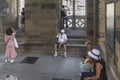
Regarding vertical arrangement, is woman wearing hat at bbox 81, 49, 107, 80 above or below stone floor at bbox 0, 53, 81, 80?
above

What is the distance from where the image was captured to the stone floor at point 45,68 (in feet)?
35.1

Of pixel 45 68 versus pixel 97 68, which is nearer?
pixel 97 68

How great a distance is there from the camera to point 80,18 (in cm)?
2338

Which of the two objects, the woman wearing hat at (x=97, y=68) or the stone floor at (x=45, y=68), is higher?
the woman wearing hat at (x=97, y=68)

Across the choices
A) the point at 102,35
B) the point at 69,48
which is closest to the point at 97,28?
the point at 102,35

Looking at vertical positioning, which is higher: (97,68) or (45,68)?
(97,68)

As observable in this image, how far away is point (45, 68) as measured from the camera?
12227 mm

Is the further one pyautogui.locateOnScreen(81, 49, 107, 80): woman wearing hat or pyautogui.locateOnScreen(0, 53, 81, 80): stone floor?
pyautogui.locateOnScreen(0, 53, 81, 80): stone floor

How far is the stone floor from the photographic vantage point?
10.7 meters

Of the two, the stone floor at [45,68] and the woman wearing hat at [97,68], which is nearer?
the woman wearing hat at [97,68]

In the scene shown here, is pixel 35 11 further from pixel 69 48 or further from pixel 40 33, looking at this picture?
pixel 69 48

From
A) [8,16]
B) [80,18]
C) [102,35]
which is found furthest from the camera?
[80,18]

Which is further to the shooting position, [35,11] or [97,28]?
[35,11]

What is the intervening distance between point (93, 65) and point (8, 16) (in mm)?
12401
